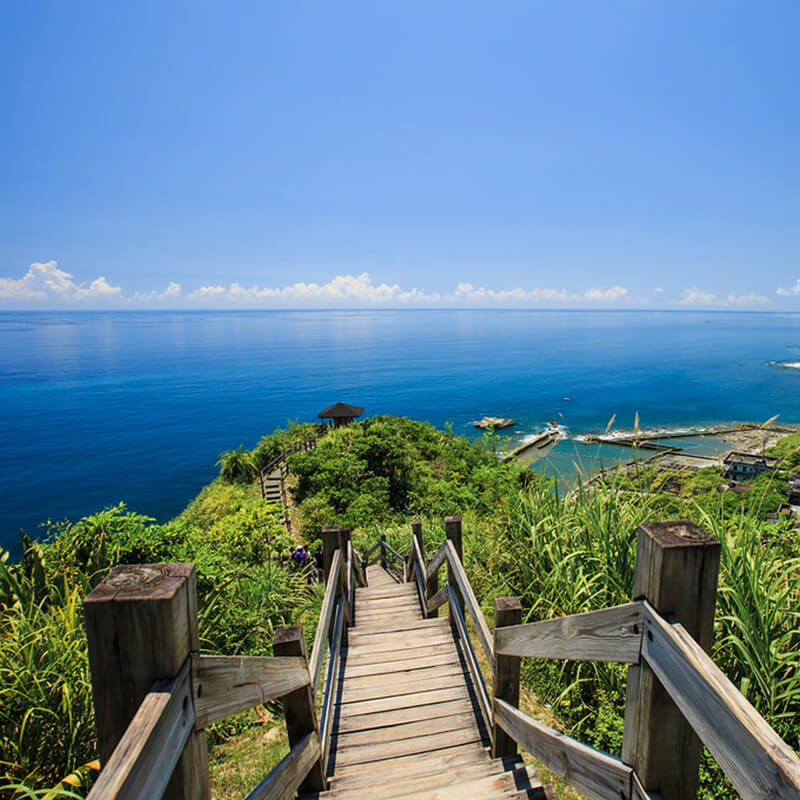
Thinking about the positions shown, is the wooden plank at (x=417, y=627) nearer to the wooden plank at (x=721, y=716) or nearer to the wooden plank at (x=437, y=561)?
the wooden plank at (x=437, y=561)

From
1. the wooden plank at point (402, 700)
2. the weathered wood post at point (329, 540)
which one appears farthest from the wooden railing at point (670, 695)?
the weathered wood post at point (329, 540)

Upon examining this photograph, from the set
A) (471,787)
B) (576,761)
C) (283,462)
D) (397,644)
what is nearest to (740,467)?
(283,462)

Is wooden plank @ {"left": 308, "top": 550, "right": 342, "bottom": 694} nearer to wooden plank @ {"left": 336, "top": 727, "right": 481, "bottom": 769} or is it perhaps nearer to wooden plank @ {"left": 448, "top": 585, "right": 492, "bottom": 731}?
wooden plank @ {"left": 336, "top": 727, "right": 481, "bottom": 769}

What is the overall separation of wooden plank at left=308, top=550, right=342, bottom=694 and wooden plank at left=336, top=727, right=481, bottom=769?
516mm

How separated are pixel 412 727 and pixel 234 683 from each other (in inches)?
83.9

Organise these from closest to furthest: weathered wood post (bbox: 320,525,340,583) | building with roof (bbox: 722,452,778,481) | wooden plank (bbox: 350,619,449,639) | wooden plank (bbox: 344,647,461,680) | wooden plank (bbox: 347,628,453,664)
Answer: wooden plank (bbox: 344,647,461,680)
wooden plank (bbox: 347,628,453,664)
wooden plank (bbox: 350,619,449,639)
weathered wood post (bbox: 320,525,340,583)
building with roof (bbox: 722,452,778,481)

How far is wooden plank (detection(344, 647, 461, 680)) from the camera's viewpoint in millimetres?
3646

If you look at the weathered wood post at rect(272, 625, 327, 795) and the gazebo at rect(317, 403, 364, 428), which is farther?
the gazebo at rect(317, 403, 364, 428)

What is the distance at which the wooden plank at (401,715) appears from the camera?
3.05m

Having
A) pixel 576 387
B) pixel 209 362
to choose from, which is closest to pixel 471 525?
pixel 576 387

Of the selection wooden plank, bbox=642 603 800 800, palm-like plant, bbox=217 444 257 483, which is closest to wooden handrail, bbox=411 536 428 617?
wooden plank, bbox=642 603 800 800

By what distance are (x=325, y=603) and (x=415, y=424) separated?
68.5 feet

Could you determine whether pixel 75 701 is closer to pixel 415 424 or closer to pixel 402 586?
pixel 402 586

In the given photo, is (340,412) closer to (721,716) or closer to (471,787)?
(471,787)
